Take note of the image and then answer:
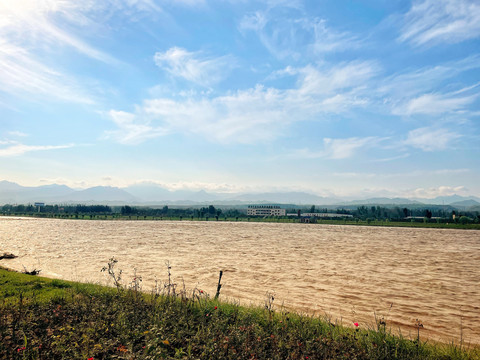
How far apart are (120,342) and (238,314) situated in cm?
396

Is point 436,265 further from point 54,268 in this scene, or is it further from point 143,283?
point 54,268

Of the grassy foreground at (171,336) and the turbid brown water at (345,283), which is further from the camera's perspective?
the turbid brown water at (345,283)

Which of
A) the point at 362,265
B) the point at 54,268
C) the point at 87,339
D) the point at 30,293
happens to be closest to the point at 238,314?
the point at 87,339

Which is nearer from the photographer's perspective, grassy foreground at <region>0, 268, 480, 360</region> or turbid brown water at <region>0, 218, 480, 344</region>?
grassy foreground at <region>0, 268, 480, 360</region>

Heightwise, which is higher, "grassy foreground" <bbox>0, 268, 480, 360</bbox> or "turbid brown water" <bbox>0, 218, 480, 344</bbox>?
"grassy foreground" <bbox>0, 268, 480, 360</bbox>

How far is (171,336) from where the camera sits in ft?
27.7

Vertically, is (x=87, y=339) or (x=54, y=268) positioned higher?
(x=87, y=339)

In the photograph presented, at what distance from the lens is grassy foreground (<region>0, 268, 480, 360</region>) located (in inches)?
297

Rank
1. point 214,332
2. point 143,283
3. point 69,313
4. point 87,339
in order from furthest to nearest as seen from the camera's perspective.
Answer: point 143,283 → point 69,313 → point 214,332 → point 87,339

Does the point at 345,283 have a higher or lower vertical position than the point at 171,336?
lower

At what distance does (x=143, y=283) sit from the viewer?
20812 mm

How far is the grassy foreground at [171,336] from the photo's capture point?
7551 mm

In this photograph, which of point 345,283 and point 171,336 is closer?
point 171,336

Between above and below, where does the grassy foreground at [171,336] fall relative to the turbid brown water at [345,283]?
above
